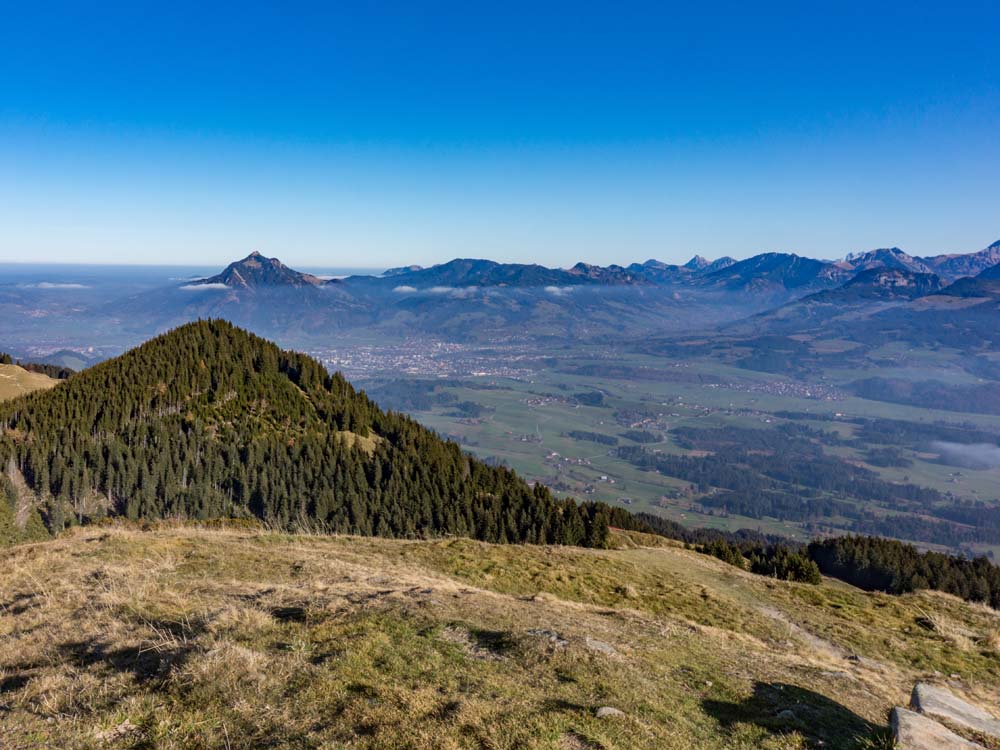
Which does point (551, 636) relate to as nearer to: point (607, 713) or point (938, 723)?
point (607, 713)

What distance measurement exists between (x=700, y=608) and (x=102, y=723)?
24.8 m

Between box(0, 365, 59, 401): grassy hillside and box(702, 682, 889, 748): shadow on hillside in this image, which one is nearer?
box(702, 682, 889, 748): shadow on hillside

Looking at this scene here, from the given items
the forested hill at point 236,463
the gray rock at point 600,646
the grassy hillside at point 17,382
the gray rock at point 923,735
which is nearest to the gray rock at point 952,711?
the gray rock at point 923,735

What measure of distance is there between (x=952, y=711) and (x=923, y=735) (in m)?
3.09

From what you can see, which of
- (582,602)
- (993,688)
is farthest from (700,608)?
(993,688)

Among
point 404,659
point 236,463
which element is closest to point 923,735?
point 404,659

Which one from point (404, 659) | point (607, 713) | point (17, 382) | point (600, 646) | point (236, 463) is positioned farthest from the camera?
point (17, 382)

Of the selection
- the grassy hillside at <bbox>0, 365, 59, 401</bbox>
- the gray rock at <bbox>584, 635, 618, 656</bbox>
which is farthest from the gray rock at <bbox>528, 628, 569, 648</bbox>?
the grassy hillside at <bbox>0, 365, 59, 401</bbox>

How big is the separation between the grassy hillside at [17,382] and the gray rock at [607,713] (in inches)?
4236

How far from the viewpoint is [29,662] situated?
11914mm

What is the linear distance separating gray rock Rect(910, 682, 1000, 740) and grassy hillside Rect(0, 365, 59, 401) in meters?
112

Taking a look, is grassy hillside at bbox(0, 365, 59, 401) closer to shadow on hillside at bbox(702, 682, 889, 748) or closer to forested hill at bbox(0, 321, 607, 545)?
forested hill at bbox(0, 321, 607, 545)

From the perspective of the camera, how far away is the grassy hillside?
8804cm

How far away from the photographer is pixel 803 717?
11.7 meters
